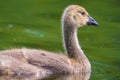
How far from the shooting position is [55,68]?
51.9 feet

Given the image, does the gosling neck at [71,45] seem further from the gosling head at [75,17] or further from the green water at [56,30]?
the green water at [56,30]

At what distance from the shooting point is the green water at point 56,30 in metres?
17.0

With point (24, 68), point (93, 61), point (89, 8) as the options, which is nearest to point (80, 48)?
point (93, 61)

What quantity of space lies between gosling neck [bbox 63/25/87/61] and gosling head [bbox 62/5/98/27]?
113 mm

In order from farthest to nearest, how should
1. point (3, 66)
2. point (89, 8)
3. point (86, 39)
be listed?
point (89, 8)
point (86, 39)
point (3, 66)

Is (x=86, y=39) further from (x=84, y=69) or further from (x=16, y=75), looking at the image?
(x=16, y=75)

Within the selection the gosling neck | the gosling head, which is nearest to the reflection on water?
the gosling neck

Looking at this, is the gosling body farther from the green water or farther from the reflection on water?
the green water

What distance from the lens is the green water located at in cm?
1703

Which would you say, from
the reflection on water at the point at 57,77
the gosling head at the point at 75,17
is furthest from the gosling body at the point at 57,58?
the reflection on water at the point at 57,77

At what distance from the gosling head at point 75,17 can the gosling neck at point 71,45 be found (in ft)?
0.37

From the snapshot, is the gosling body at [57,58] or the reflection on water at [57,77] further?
the gosling body at [57,58]

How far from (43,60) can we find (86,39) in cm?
340

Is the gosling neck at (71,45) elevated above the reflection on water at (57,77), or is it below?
above
